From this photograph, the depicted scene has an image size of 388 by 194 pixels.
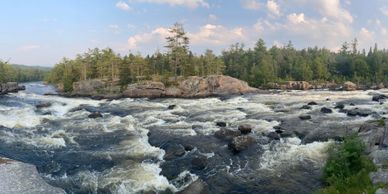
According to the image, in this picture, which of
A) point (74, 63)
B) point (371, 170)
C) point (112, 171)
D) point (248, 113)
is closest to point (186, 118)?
point (248, 113)

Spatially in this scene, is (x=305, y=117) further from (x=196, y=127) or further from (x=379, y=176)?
(x=379, y=176)

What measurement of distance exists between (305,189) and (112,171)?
1153 cm

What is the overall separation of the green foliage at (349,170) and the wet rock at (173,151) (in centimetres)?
1038

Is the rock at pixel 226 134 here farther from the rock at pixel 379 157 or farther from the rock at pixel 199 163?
the rock at pixel 379 157

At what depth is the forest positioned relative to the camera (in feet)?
317

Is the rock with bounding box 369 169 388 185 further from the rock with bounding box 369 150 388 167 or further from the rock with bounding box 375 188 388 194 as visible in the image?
the rock with bounding box 375 188 388 194

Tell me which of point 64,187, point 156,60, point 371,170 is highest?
point 156,60

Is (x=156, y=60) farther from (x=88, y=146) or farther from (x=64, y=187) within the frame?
(x=64, y=187)

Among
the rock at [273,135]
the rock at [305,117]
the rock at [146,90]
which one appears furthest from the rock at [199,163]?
the rock at [146,90]

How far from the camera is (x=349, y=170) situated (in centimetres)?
1861

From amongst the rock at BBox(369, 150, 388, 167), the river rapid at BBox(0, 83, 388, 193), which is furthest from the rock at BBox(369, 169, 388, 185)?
the river rapid at BBox(0, 83, 388, 193)

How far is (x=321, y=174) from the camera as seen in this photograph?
68.9 feet

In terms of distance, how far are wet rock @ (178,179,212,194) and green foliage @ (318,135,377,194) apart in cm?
577

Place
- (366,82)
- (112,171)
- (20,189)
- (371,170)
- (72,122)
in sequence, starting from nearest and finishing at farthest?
(371,170), (20,189), (112,171), (72,122), (366,82)
